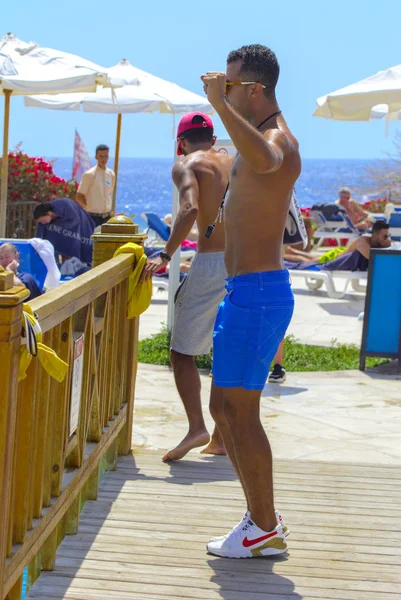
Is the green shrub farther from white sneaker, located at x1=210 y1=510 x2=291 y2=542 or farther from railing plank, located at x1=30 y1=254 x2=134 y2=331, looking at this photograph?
white sneaker, located at x1=210 y1=510 x2=291 y2=542

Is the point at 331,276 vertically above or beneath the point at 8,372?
beneath

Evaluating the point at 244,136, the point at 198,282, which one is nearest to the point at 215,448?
the point at 198,282

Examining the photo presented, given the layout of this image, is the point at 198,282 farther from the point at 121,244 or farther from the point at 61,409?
the point at 61,409

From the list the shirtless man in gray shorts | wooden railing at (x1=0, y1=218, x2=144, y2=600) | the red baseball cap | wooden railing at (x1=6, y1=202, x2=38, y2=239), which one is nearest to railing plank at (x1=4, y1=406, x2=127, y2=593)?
wooden railing at (x1=0, y1=218, x2=144, y2=600)

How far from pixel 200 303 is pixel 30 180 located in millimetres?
11825

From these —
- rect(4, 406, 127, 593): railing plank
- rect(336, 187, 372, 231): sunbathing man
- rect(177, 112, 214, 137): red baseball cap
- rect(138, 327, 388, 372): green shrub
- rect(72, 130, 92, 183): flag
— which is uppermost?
rect(177, 112, 214, 137): red baseball cap

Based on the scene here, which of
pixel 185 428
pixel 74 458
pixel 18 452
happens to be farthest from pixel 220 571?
pixel 185 428

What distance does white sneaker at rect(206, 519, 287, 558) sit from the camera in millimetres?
4047

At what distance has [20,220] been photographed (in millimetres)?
15883

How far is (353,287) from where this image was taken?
46.9ft

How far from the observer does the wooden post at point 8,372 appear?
8.96 feet

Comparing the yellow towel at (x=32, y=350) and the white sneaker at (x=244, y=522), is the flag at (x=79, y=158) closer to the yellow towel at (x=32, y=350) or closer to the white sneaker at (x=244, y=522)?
the white sneaker at (x=244, y=522)

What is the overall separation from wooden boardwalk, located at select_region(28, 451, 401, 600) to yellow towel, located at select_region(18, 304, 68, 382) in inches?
40.3

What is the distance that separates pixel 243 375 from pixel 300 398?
3859 millimetres
